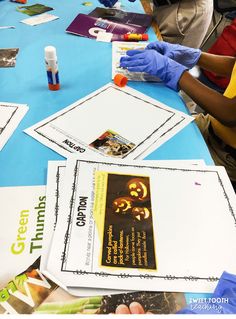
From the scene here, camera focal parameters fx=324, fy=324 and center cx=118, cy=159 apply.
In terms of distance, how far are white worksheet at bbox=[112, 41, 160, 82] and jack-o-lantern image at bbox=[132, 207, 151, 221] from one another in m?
0.50

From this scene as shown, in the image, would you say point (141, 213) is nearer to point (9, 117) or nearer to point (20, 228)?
point (20, 228)

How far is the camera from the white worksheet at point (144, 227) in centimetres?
49

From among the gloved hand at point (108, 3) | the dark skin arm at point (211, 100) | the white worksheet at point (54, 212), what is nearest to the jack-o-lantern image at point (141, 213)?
the white worksheet at point (54, 212)

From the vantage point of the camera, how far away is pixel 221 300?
0.46 meters

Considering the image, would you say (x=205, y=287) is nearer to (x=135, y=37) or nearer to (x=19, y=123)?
(x=19, y=123)

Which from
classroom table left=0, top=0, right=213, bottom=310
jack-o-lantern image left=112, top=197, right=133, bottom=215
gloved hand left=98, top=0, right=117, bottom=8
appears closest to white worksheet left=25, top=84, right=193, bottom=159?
classroom table left=0, top=0, right=213, bottom=310

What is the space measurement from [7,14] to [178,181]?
3.44ft

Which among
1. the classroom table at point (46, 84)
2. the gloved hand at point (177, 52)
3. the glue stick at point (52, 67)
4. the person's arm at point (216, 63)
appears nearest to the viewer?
the classroom table at point (46, 84)

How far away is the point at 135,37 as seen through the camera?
1149 mm

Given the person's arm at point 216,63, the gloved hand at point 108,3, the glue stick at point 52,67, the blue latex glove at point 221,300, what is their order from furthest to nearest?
the gloved hand at point 108,3
the person's arm at point 216,63
the glue stick at point 52,67
the blue latex glove at point 221,300

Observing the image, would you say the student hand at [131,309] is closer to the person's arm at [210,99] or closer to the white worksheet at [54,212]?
the white worksheet at [54,212]

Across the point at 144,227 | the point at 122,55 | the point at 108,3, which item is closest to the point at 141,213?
the point at 144,227

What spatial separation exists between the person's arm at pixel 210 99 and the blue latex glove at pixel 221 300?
0.53m

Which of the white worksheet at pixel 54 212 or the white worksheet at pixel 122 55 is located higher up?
the white worksheet at pixel 122 55
